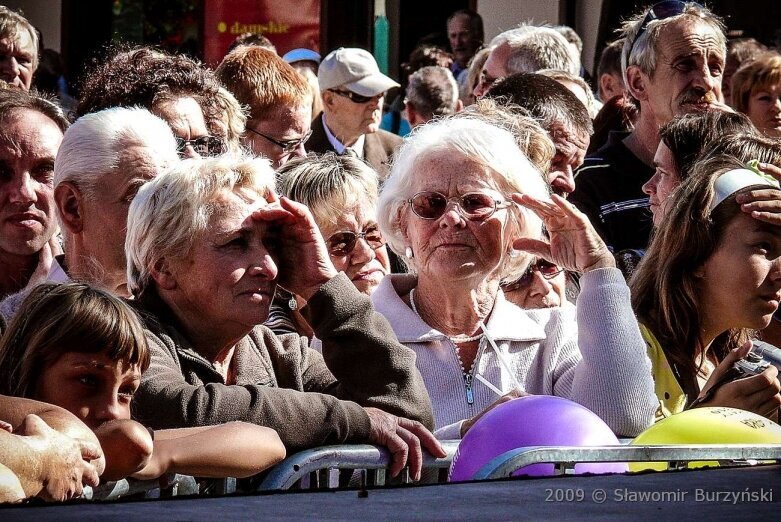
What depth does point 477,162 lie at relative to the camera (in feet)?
14.2

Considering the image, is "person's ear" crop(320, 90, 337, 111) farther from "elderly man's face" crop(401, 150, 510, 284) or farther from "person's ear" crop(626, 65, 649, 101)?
"elderly man's face" crop(401, 150, 510, 284)

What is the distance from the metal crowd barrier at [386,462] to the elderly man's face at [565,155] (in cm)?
200

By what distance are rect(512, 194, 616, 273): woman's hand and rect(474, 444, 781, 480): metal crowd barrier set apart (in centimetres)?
162

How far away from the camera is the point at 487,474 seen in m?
2.64

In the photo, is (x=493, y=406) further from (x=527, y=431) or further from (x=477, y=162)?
(x=477, y=162)

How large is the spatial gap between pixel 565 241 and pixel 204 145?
4.17 feet

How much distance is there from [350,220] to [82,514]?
3200 millimetres

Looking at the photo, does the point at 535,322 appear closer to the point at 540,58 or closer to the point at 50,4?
the point at 540,58

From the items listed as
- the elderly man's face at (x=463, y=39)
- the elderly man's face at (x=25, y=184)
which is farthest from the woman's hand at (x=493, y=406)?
the elderly man's face at (x=463, y=39)

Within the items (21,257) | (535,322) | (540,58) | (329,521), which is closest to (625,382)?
(535,322)

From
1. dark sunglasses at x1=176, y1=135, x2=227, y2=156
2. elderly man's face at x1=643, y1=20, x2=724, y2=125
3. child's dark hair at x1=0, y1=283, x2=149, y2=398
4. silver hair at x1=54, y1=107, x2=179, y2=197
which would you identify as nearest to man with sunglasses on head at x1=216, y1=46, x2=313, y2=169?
dark sunglasses at x1=176, y1=135, x2=227, y2=156

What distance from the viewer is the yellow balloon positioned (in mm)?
3135

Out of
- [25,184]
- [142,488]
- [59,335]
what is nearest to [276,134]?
[25,184]

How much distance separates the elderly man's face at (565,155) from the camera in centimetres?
533
